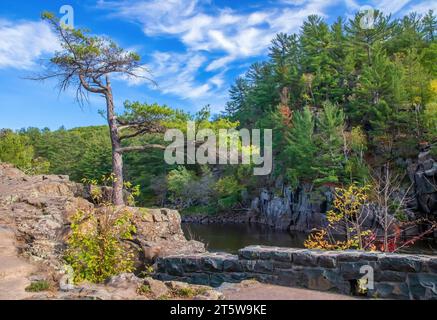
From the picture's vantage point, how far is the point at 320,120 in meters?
27.8

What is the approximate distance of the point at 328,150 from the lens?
87.8 feet

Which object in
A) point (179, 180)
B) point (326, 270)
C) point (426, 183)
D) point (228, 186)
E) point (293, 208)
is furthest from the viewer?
point (179, 180)

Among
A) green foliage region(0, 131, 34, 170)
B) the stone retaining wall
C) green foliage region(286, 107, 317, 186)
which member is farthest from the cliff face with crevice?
green foliage region(0, 131, 34, 170)

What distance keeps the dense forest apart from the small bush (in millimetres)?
9382

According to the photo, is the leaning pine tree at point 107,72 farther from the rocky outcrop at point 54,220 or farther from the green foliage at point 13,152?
the green foliage at point 13,152

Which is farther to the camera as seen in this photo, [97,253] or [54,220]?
[54,220]

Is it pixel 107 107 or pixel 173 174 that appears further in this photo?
pixel 173 174

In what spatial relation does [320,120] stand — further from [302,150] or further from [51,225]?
[51,225]

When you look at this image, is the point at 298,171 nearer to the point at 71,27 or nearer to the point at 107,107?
the point at 107,107

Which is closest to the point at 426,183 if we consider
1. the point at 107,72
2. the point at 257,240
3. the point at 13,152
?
the point at 257,240

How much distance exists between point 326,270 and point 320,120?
78.1 feet

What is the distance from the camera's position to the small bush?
466 cm
